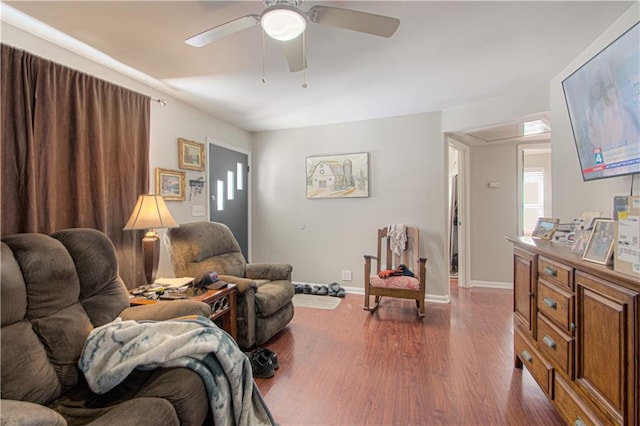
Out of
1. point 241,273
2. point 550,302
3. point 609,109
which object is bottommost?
point 241,273

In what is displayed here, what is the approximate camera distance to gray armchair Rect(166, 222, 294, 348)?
92.9 inches

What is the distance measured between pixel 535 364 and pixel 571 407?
0.41 meters

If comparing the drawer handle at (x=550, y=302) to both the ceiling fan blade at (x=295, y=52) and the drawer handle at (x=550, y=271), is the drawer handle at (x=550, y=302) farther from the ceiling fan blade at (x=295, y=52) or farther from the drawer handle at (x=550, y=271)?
the ceiling fan blade at (x=295, y=52)

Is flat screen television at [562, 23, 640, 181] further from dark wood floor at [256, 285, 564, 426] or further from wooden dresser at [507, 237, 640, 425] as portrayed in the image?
dark wood floor at [256, 285, 564, 426]

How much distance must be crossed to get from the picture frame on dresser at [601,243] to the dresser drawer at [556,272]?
4.7 inches

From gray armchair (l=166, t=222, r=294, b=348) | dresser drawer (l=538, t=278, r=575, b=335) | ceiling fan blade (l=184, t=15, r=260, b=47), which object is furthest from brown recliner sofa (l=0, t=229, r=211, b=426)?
dresser drawer (l=538, t=278, r=575, b=335)

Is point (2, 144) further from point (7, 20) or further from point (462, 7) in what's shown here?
point (462, 7)

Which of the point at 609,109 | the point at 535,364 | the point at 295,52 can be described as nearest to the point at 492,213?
the point at 609,109

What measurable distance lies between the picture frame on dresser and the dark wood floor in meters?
1.02

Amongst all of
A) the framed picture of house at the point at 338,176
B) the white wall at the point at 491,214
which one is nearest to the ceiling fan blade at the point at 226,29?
the framed picture of house at the point at 338,176

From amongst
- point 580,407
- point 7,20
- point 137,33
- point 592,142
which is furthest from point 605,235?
point 7,20

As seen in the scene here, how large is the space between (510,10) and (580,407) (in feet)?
6.97

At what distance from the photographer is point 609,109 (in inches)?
65.9

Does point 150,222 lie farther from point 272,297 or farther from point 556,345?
point 556,345
